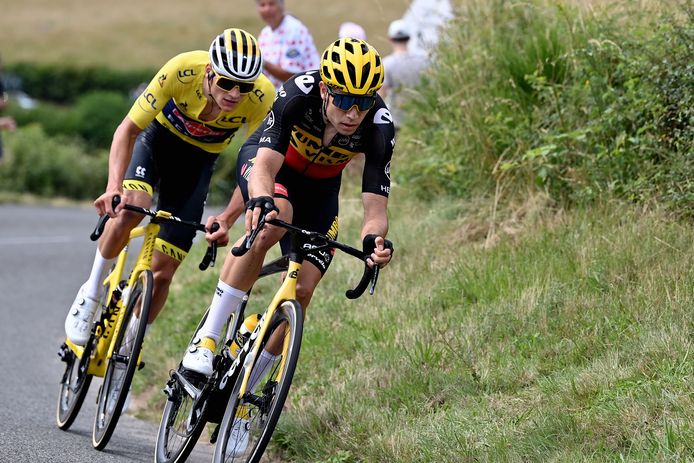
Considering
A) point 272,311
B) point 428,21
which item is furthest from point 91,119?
point 272,311

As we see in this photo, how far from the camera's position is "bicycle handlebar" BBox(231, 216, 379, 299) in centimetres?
521

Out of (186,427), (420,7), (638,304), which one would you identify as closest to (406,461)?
(186,427)

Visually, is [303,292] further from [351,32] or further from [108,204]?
[351,32]

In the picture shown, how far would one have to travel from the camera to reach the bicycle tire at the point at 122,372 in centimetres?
632

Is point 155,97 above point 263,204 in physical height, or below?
above

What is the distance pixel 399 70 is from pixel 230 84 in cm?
578

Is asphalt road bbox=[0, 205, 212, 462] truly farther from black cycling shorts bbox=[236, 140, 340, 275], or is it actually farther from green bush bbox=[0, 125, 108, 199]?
green bush bbox=[0, 125, 108, 199]

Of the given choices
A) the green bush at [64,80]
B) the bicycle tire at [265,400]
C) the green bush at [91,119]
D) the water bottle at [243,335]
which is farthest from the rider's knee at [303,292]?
the green bush at [64,80]

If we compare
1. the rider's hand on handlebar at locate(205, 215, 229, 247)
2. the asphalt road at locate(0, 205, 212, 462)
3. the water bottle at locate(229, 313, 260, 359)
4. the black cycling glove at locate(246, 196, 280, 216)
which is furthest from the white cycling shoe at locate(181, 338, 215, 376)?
the black cycling glove at locate(246, 196, 280, 216)

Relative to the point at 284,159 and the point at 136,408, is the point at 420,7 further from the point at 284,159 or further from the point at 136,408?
the point at 284,159

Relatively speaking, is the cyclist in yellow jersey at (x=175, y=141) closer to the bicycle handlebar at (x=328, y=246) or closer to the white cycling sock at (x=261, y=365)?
the bicycle handlebar at (x=328, y=246)

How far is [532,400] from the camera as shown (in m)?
5.54

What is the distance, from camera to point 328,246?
5461 mm

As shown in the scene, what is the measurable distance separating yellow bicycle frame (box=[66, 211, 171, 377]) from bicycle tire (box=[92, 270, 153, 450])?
0.04 meters
